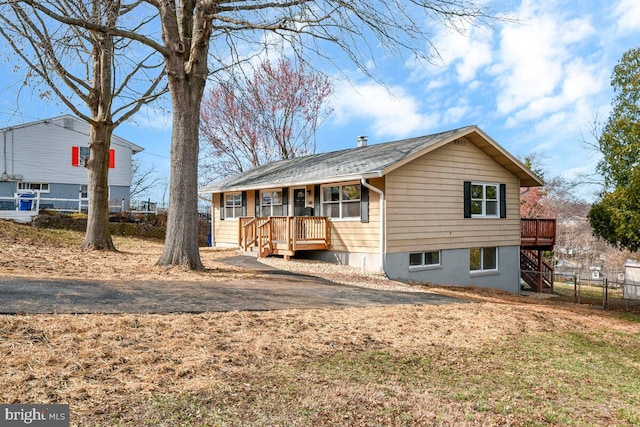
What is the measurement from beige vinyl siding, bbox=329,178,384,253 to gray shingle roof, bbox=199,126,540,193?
74 centimetres

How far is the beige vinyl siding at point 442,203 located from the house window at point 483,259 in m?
0.36

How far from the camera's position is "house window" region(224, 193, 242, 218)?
1978cm

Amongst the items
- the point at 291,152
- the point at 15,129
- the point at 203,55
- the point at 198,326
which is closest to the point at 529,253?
the point at 291,152

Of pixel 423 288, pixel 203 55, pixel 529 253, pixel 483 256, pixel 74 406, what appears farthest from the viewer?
pixel 529 253

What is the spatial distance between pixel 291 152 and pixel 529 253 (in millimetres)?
16197

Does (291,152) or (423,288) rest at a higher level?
(291,152)

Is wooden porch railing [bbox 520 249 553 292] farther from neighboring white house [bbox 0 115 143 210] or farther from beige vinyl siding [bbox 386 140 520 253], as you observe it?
neighboring white house [bbox 0 115 143 210]

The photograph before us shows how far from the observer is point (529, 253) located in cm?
2217

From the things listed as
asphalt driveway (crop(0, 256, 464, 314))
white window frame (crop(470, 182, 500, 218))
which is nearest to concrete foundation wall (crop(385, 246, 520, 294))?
white window frame (crop(470, 182, 500, 218))

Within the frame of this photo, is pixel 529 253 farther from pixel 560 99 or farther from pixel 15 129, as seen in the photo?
pixel 15 129

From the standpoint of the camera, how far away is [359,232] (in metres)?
14.2

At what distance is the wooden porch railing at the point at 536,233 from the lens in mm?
18733

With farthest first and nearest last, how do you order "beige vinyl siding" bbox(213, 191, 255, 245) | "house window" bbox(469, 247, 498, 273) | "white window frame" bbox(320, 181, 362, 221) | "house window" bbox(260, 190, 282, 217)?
"beige vinyl siding" bbox(213, 191, 255, 245)
"house window" bbox(260, 190, 282, 217)
"house window" bbox(469, 247, 498, 273)
"white window frame" bbox(320, 181, 362, 221)
